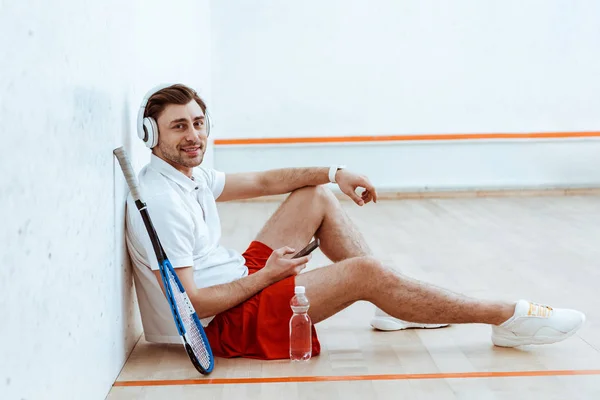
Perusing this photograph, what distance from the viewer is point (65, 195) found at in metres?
2.16

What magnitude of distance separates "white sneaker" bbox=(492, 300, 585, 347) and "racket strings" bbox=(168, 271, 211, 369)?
948mm

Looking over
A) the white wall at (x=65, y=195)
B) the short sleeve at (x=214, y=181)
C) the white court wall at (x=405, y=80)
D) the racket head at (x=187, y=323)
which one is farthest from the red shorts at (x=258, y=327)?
the white court wall at (x=405, y=80)

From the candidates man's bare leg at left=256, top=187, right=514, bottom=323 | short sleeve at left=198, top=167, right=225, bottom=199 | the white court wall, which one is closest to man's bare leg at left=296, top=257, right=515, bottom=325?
man's bare leg at left=256, top=187, right=514, bottom=323

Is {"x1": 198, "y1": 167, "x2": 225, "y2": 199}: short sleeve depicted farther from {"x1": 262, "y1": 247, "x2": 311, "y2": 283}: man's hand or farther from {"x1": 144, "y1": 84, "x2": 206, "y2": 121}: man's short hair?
{"x1": 262, "y1": 247, "x2": 311, "y2": 283}: man's hand

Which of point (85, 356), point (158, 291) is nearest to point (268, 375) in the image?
point (158, 291)

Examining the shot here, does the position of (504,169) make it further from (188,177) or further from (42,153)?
(42,153)

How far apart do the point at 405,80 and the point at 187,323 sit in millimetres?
4804

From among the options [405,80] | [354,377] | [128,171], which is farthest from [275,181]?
[405,80]

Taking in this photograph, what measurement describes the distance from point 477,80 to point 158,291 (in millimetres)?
4788

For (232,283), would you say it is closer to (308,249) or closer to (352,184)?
(308,249)

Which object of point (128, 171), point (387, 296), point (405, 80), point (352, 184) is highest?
point (128, 171)

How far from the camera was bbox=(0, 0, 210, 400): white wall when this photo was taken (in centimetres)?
174

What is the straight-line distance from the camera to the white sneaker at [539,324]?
2881 mm

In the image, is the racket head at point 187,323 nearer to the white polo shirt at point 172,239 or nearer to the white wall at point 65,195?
the white polo shirt at point 172,239
